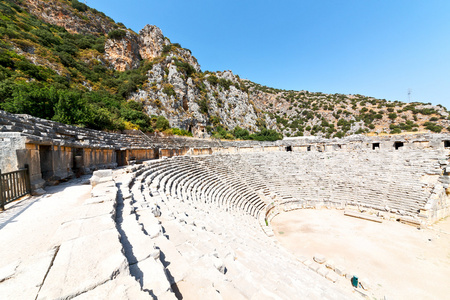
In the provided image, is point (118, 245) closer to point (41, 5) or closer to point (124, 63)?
point (124, 63)

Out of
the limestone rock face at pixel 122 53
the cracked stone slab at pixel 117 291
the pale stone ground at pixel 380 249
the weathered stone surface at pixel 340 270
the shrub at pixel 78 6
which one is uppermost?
the shrub at pixel 78 6

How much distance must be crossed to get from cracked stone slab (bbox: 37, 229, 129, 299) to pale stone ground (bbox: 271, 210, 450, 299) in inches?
307

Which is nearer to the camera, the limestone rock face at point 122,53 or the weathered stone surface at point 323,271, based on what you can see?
the weathered stone surface at point 323,271

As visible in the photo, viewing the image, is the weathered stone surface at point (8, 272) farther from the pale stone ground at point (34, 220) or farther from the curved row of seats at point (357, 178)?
the curved row of seats at point (357, 178)

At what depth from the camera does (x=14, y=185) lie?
4.07m

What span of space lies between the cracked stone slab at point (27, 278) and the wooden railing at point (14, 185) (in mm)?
3002

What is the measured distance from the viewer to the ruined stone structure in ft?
19.8

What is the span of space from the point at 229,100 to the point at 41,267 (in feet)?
153

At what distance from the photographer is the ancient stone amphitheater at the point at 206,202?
200 cm

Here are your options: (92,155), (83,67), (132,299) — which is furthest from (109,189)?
(83,67)

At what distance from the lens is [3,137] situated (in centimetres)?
445

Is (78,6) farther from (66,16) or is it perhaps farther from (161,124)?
(161,124)

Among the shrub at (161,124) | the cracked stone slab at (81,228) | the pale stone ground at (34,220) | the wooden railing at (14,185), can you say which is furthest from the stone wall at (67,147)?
the shrub at (161,124)

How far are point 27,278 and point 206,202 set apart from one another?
7.04 metres
